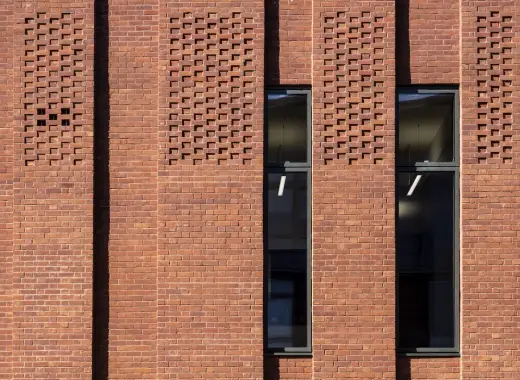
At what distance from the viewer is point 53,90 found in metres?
10.4

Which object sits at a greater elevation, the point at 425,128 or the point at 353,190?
the point at 425,128

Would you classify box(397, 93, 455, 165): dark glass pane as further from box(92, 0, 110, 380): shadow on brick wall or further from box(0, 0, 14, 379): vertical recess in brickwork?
box(0, 0, 14, 379): vertical recess in brickwork

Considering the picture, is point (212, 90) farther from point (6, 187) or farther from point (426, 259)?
point (426, 259)

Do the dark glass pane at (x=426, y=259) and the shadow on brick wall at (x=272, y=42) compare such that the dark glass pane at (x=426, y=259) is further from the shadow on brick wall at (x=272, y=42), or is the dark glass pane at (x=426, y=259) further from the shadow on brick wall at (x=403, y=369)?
the shadow on brick wall at (x=272, y=42)

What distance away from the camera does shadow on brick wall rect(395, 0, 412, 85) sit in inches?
411

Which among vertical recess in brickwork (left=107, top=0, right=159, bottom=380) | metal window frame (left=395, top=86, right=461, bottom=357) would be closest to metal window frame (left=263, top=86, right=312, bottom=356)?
metal window frame (left=395, top=86, right=461, bottom=357)

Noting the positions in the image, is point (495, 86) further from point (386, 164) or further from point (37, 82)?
point (37, 82)

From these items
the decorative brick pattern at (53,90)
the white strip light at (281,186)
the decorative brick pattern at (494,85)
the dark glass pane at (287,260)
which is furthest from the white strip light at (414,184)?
the decorative brick pattern at (53,90)

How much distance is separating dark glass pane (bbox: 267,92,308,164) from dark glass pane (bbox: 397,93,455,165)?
141 cm

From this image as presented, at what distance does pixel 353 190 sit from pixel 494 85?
252cm

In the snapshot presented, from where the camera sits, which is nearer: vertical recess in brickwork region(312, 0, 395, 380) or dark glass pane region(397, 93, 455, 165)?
vertical recess in brickwork region(312, 0, 395, 380)

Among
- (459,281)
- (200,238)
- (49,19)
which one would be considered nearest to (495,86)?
(459,281)

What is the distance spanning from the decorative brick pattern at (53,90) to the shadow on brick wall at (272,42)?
2.65 metres

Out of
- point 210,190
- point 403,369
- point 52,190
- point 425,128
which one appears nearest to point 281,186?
point 210,190
